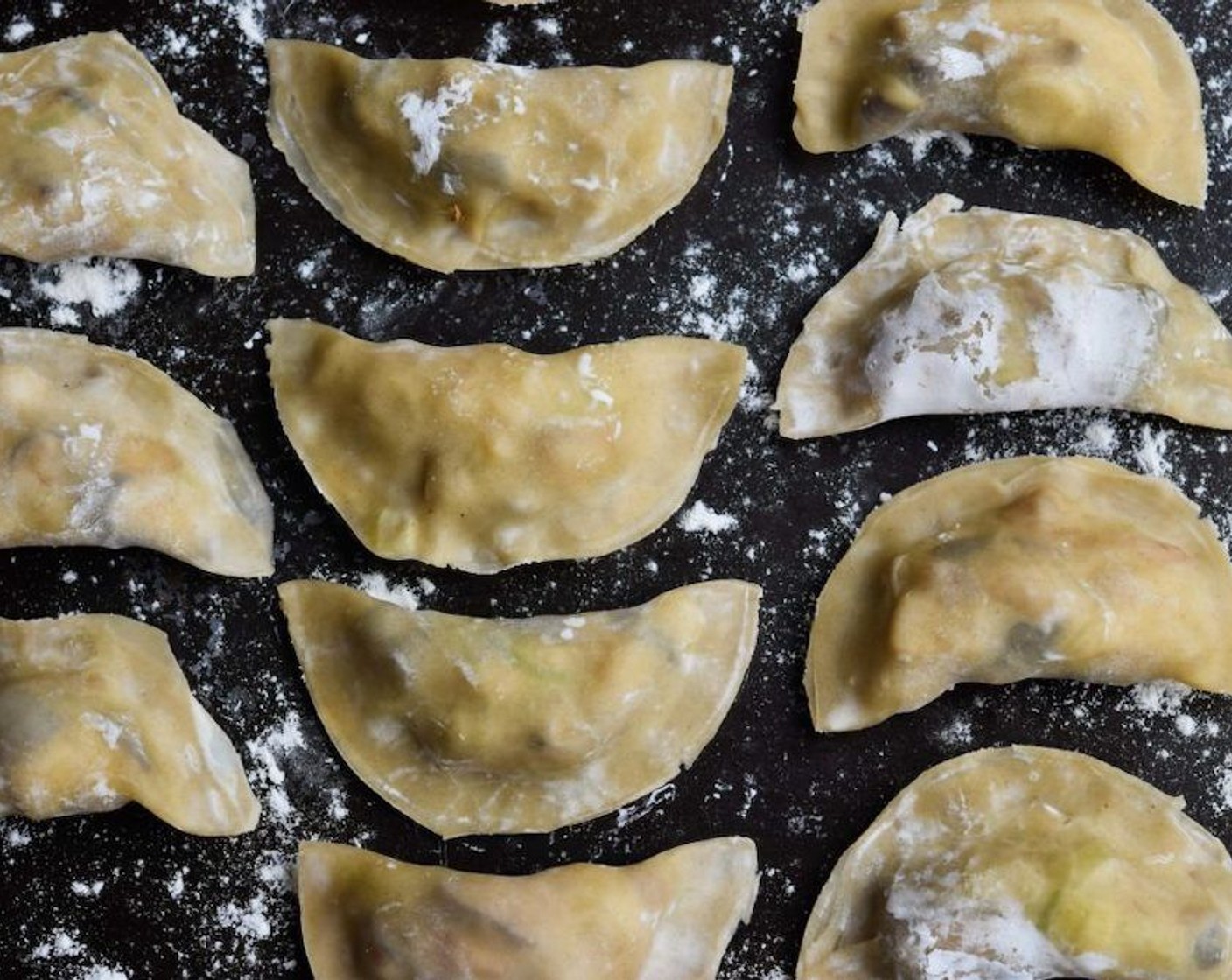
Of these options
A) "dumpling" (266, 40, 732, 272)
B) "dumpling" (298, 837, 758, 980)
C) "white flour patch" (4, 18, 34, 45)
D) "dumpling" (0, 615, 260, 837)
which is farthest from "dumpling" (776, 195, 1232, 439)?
"white flour patch" (4, 18, 34, 45)

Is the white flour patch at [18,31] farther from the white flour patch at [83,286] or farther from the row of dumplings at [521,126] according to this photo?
the white flour patch at [83,286]

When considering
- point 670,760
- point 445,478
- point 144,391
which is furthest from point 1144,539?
point 144,391

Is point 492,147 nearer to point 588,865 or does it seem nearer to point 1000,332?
point 1000,332

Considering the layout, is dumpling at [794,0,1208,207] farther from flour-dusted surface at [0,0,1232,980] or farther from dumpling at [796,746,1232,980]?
dumpling at [796,746,1232,980]

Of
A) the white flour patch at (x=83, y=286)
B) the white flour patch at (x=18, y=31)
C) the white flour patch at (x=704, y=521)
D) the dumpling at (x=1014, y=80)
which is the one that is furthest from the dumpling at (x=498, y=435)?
the white flour patch at (x=18, y=31)

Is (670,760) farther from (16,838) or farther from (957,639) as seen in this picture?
(16,838)

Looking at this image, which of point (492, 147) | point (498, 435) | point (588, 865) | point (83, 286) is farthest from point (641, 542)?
point (83, 286)
